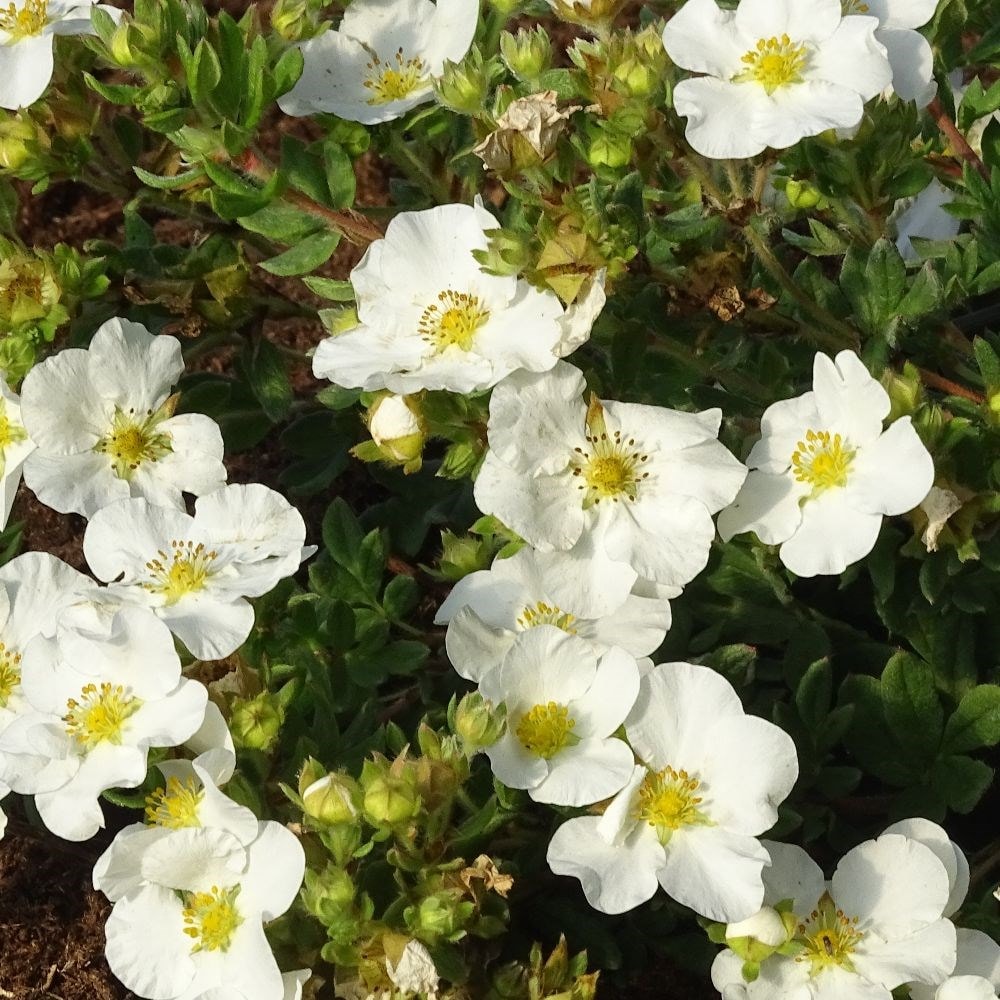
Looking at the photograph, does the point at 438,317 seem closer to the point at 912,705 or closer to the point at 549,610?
the point at 549,610

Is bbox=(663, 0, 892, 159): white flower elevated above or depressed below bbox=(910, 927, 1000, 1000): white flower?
above

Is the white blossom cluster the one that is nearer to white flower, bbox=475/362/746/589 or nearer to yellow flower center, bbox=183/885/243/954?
yellow flower center, bbox=183/885/243/954

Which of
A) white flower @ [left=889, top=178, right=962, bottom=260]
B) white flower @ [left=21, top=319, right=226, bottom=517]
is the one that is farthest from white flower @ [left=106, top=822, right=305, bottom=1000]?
white flower @ [left=889, top=178, right=962, bottom=260]

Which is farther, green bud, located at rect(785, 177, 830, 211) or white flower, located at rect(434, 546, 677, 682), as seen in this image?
green bud, located at rect(785, 177, 830, 211)

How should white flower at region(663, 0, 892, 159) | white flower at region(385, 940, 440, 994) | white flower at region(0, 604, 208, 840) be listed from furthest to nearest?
white flower at region(663, 0, 892, 159) < white flower at region(0, 604, 208, 840) < white flower at region(385, 940, 440, 994)

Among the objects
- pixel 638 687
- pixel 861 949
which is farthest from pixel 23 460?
pixel 861 949

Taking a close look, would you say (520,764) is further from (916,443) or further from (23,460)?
(23,460)

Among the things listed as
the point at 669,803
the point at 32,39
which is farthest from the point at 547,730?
the point at 32,39
